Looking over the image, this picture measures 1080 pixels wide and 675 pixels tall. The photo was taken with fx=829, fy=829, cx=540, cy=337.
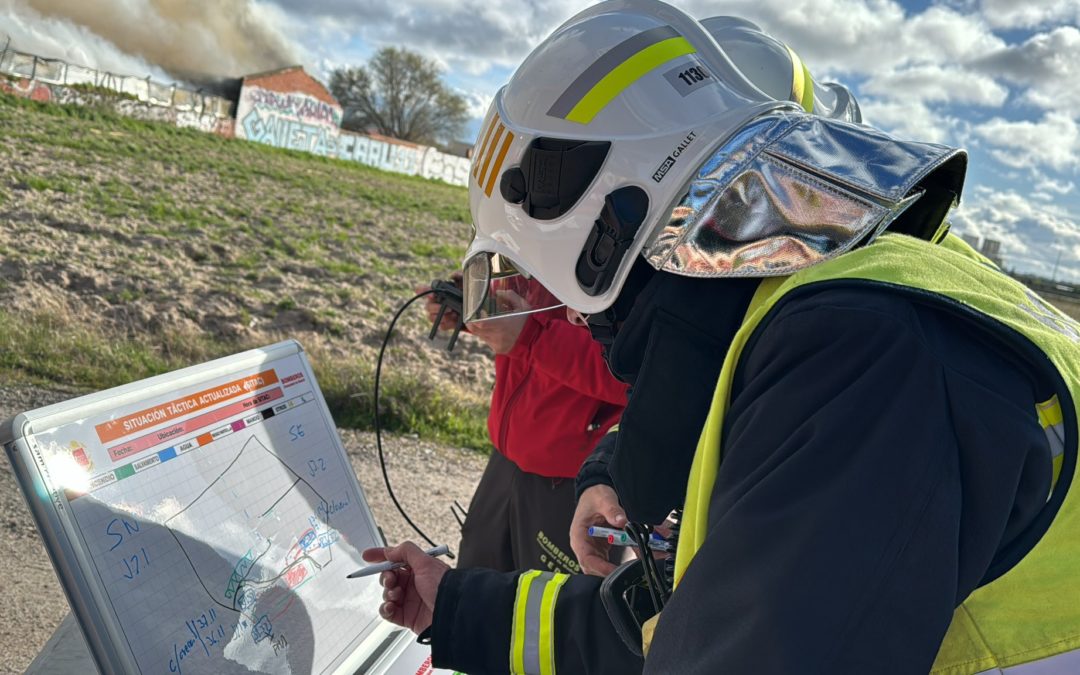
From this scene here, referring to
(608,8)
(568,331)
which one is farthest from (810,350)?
(568,331)

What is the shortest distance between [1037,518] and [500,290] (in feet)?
3.89

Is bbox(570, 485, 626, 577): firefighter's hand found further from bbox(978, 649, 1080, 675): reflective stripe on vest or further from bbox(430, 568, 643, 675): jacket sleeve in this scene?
bbox(978, 649, 1080, 675): reflective stripe on vest

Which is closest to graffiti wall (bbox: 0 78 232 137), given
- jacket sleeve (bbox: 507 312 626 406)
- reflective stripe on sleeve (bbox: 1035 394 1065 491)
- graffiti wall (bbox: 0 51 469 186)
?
graffiti wall (bbox: 0 51 469 186)

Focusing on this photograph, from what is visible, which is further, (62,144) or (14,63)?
(14,63)

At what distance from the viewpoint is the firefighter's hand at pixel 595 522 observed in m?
1.98

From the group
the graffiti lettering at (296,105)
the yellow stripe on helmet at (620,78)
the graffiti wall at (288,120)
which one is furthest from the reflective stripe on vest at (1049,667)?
the graffiti lettering at (296,105)

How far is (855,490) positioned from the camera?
0.80m

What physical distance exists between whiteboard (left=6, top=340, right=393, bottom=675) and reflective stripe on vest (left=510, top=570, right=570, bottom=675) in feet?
1.91

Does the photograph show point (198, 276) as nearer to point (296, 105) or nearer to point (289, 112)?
point (289, 112)

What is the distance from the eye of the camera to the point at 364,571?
184cm

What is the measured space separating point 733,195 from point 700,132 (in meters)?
0.25

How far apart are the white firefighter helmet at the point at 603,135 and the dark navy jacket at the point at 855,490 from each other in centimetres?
45

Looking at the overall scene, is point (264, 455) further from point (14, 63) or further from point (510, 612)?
point (14, 63)

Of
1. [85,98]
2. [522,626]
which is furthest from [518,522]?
[85,98]
